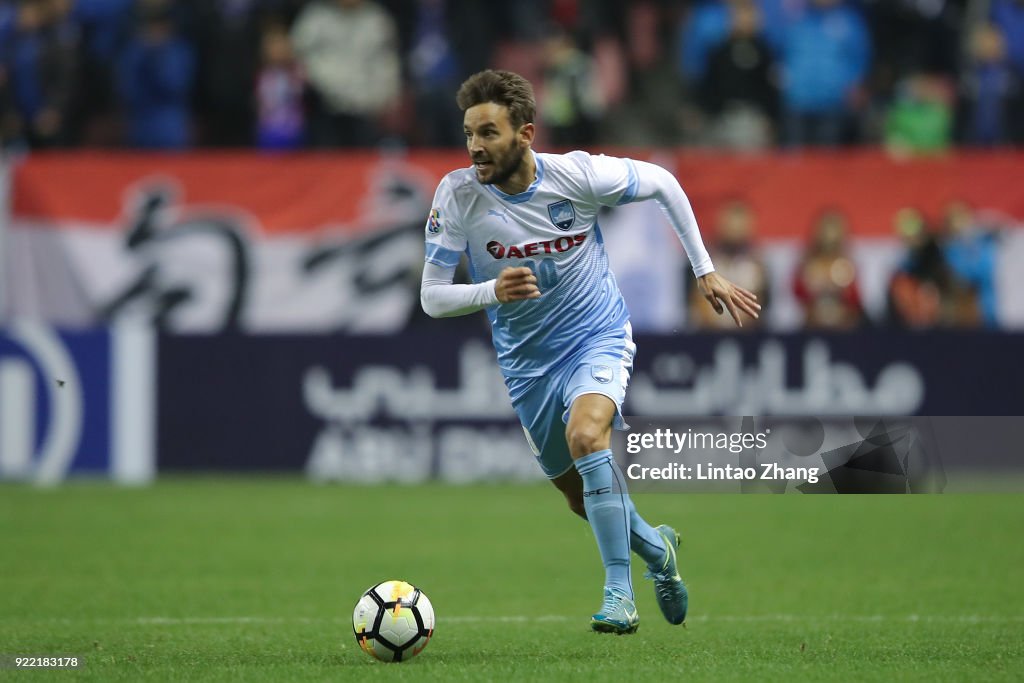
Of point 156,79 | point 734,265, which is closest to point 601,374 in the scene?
point 734,265

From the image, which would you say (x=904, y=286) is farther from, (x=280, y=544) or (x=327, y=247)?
(x=280, y=544)

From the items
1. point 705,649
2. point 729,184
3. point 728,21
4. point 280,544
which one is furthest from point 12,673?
point 728,21

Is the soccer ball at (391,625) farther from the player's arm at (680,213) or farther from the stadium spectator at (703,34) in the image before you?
the stadium spectator at (703,34)

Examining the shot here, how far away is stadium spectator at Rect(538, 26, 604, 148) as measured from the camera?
55.7 ft

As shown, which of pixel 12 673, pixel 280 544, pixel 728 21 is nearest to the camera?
pixel 12 673

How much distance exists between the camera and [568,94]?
1702 centimetres

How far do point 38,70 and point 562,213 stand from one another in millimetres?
11214

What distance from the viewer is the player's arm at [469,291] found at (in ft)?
22.4

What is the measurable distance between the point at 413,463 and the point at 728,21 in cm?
646

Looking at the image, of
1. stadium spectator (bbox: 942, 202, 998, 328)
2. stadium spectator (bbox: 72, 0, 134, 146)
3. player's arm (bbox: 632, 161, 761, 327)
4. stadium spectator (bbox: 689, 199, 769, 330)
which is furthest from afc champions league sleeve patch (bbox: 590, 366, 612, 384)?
stadium spectator (bbox: 72, 0, 134, 146)

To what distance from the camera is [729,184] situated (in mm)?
17078

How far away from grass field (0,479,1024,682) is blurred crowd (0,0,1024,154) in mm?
4430

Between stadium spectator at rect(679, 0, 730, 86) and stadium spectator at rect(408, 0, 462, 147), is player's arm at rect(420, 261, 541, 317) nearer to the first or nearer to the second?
stadium spectator at rect(408, 0, 462, 147)

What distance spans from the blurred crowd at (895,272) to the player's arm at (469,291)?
344 inches
